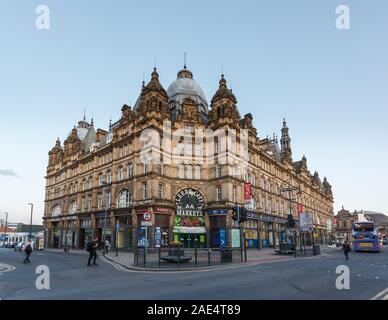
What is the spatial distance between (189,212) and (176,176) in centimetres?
497

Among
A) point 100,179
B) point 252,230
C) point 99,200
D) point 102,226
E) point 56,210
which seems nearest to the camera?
point 102,226

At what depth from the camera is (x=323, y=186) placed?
97938mm

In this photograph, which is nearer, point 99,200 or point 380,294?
point 380,294

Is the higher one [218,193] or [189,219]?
[218,193]

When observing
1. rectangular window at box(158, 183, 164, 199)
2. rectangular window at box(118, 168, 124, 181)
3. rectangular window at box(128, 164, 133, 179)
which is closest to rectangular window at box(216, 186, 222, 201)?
rectangular window at box(158, 183, 164, 199)

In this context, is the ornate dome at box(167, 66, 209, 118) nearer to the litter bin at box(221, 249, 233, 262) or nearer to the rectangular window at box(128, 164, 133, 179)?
the rectangular window at box(128, 164, 133, 179)

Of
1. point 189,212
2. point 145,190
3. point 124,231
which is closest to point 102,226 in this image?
point 124,231

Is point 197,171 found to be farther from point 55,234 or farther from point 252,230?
point 55,234

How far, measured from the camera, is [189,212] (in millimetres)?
37250

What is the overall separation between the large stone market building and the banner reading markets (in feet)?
0.42

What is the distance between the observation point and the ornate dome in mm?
44781

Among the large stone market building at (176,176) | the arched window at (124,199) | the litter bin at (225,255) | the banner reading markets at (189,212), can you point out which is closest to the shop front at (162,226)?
the large stone market building at (176,176)

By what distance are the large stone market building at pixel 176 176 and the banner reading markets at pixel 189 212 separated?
0.42ft
